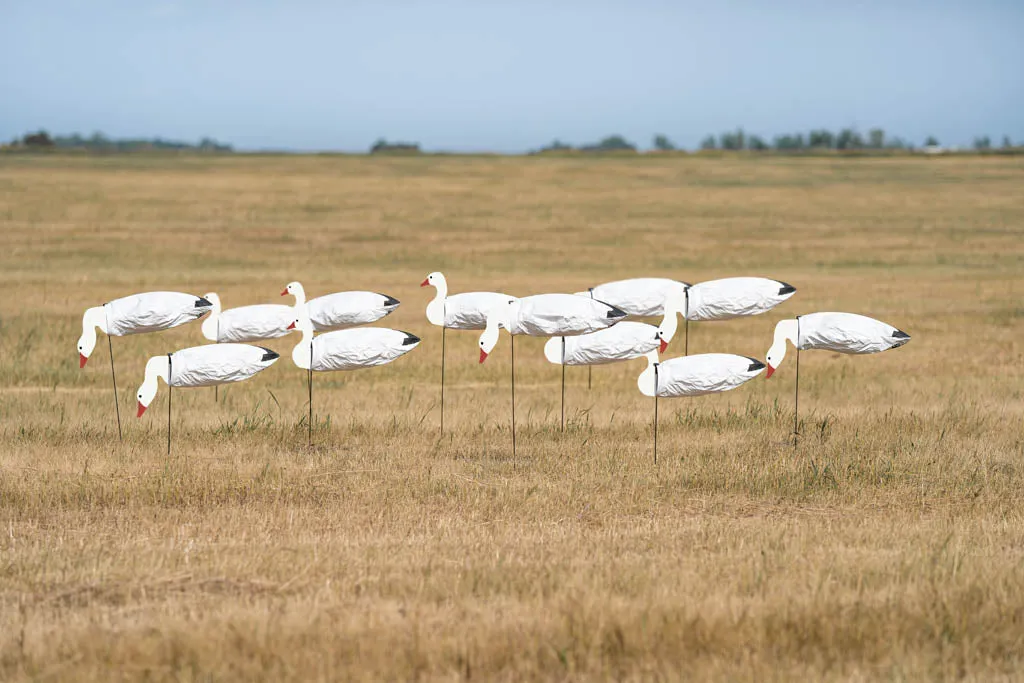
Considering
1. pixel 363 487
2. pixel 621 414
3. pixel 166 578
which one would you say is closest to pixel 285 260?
pixel 621 414

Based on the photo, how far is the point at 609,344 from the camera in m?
14.8

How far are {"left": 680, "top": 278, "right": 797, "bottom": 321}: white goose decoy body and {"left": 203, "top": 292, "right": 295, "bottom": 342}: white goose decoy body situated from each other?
17.5 ft

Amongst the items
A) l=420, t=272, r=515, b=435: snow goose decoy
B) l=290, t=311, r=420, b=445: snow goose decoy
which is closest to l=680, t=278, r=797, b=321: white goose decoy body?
l=420, t=272, r=515, b=435: snow goose decoy

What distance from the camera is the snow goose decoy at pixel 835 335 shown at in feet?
47.2

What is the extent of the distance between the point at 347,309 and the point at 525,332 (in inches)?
103

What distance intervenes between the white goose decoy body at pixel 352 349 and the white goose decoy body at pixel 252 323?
186 cm

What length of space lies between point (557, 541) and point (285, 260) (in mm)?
32693

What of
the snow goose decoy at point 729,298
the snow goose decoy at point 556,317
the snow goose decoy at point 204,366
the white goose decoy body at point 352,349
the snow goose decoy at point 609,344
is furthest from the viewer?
the snow goose decoy at point 729,298

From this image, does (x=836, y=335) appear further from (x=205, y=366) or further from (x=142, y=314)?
(x=142, y=314)

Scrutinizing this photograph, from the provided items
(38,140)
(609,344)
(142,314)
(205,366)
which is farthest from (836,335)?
(38,140)

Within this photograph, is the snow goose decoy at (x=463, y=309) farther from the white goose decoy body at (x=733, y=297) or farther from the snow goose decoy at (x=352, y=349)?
the white goose decoy body at (x=733, y=297)

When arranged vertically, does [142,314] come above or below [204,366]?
above

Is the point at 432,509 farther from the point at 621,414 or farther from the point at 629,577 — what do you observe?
the point at 621,414

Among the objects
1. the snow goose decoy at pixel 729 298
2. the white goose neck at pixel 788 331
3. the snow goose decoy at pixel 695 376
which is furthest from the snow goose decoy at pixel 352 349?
the white goose neck at pixel 788 331
